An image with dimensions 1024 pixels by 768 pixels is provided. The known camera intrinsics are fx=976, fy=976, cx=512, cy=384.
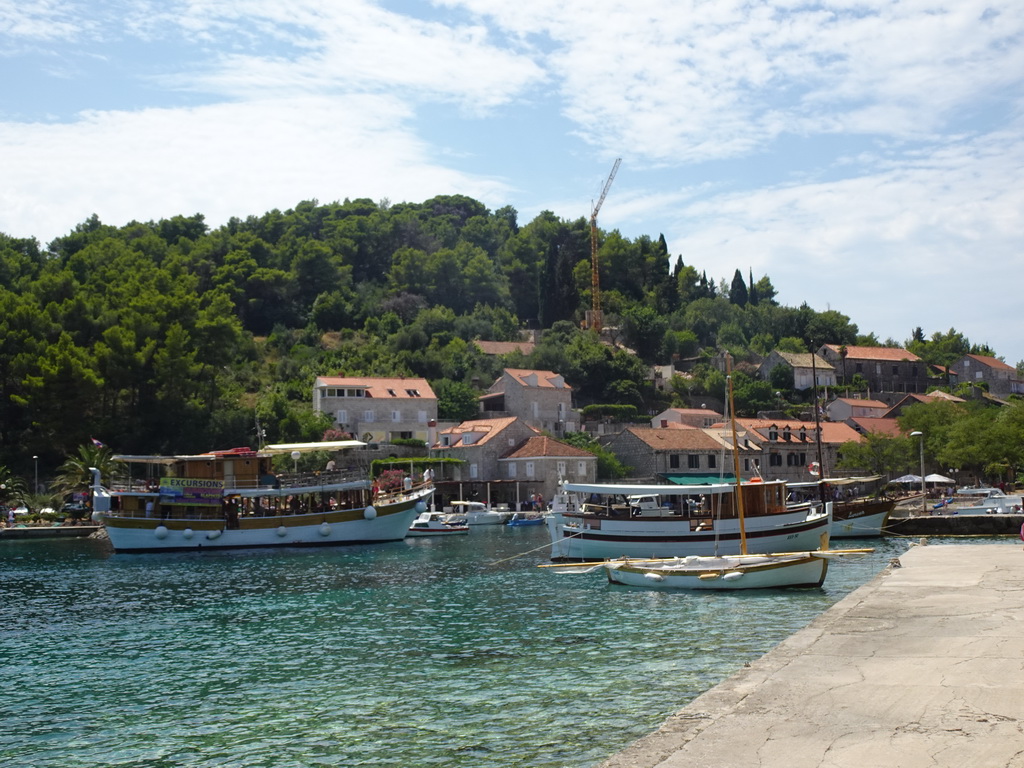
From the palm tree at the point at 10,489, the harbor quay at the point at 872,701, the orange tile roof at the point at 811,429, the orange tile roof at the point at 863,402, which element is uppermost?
the orange tile roof at the point at 863,402

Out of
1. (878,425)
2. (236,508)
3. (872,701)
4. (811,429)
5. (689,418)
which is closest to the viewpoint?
(872,701)

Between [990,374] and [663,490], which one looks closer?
[663,490]

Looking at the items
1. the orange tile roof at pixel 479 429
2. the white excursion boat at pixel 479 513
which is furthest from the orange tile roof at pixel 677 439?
the white excursion boat at pixel 479 513

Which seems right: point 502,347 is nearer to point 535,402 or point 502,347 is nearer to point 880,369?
point 535,402

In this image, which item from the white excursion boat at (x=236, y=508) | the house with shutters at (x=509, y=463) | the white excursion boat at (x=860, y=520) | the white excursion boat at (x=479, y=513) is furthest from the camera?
the house with shutters at (x=509, y=463)

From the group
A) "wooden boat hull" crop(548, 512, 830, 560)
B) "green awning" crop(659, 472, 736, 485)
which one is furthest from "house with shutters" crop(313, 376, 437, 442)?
"wooden boat hull" crop(548, 512, 830, 560)

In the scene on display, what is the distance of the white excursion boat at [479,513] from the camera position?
65637 mm

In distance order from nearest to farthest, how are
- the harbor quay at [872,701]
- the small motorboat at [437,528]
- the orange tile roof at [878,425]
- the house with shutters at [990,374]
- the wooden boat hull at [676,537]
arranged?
the harbor quay at [872,701] < the wooden boat hull at [676,537] < the small motorboat at [437,528] < the orange tile roof at [878,425] < the house with shutters at [990,374]

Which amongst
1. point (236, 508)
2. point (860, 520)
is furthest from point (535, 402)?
point (860, 520)

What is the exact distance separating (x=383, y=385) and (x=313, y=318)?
3255cm

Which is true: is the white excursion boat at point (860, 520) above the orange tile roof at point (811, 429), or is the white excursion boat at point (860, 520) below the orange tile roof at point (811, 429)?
below

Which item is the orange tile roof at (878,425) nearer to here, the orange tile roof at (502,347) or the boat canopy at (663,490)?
the orange tile roof at (502,347)

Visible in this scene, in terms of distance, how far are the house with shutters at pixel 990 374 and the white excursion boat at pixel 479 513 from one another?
6983 centimetres

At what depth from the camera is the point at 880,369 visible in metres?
108
